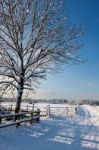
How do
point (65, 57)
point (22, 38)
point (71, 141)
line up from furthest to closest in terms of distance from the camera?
1. point (65, 57)
2. point (22, 38)
3. point (71, 141)

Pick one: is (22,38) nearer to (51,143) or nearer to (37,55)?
(37,55)

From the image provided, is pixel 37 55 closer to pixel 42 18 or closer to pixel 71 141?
pixel 42 18

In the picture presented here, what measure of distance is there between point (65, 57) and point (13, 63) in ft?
12.8

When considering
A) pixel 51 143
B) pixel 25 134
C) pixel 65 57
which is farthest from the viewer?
pixel 65 57

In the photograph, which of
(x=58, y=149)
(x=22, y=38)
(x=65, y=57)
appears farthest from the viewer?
(x=65, y=57)

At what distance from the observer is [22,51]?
63.4 feet

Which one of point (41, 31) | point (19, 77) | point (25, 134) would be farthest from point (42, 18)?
point (25, 134)

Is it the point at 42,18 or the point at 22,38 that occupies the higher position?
the point at 42,18

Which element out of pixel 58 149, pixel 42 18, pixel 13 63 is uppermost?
pixel 42 18

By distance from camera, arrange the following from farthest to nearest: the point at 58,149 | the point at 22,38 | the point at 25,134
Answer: the point at 22,38 < the point at 25,134 < the point at 58,149

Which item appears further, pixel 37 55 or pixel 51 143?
pixel 37 55

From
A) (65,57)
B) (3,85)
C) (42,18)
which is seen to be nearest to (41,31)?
(42,18)

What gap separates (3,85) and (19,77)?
3.98ft

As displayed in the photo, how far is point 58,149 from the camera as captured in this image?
1190cm
